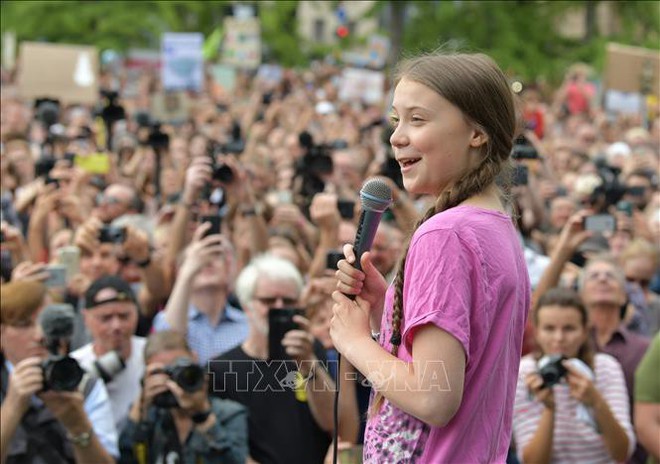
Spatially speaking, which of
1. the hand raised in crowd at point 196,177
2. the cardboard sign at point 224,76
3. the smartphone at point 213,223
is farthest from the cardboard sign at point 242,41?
the smartphone at point 213,223

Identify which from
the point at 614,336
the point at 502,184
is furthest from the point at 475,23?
the point at 502,184

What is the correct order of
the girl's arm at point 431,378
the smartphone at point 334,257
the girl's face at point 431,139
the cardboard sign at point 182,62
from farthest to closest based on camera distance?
the cardboard sign at point 182,62 → the smartphone at point 334,257 → the girl's face at point 431,139 → the girl's arm at point 431,378

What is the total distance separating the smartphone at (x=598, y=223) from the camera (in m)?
6.49

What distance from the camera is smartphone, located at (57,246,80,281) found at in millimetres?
6758

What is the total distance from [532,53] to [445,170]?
2078cm

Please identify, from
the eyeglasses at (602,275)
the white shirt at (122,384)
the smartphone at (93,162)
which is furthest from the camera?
the smartphone at (93,162)

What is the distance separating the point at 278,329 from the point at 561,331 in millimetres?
1244

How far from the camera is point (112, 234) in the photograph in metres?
6.74

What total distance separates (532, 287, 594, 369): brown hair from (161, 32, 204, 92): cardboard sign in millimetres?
10432

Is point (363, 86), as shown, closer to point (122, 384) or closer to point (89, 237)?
point (89, 237)

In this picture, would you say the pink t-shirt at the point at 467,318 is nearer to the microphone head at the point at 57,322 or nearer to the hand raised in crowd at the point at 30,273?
the microphone head at the point at 57,322

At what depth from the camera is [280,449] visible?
203 inches

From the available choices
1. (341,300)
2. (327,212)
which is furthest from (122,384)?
(341,300)

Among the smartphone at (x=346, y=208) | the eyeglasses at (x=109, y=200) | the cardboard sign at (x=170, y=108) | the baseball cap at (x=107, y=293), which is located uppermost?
the smartphone at (x=346, y=208)
